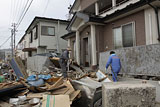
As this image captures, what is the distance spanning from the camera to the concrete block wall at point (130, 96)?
246 cm

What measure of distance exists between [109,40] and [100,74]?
3940 mm

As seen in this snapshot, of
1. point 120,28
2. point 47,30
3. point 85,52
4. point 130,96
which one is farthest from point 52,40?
point 130,96

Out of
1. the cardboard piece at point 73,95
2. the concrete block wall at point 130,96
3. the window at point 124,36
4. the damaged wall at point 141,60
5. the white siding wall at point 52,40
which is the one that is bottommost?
the cardboard piece at point 73,95

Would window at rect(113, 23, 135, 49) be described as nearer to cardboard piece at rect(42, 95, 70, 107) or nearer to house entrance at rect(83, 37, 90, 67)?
house entrance at rect(83, 37, 90, 67)

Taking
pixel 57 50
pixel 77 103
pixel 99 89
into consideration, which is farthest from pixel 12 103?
pixel 57 50

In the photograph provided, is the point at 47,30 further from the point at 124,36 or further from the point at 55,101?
the point at 55,101

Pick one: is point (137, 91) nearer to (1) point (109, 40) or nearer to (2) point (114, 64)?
(2) point (114, 64)

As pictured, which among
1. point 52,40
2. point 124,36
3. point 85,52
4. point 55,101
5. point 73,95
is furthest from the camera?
point 52,40

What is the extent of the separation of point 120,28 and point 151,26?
1.97m

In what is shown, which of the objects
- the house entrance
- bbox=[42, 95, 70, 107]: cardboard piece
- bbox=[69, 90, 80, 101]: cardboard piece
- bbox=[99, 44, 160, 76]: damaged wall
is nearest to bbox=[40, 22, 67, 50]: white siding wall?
the house entrance

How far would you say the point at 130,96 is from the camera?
248 cm

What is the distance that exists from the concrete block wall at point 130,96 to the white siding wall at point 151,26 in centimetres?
426

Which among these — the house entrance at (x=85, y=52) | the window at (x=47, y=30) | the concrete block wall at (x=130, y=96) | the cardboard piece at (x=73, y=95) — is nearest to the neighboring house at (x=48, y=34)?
the window at (x=47, y=30)

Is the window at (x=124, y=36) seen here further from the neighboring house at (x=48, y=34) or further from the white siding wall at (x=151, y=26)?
the neighboring house at (x=48, y=34)
